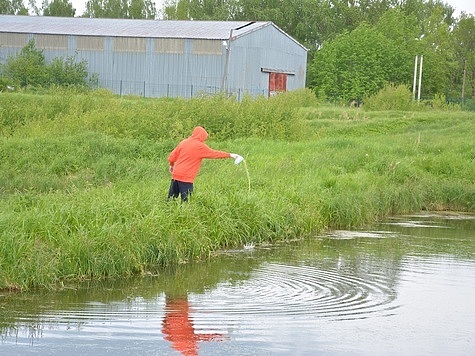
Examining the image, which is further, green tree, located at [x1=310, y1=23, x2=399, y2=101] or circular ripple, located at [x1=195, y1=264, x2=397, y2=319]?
green tree, located at [x1=310, y1=23, x2=399, y2=101]

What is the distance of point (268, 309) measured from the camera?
36.7 ft

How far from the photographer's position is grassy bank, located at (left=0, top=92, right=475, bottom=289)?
40.9 feet

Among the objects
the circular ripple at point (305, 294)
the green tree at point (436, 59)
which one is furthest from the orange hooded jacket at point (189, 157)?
the green tree at point (436, 59)

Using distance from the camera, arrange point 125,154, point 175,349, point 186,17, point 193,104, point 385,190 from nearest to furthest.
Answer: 1. point 175,349
2. point 385,190
3. point 125,154
4. point 193,104
5. point 186,17

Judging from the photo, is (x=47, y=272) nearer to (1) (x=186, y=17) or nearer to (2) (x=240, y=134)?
(2) (x=240, y=134)

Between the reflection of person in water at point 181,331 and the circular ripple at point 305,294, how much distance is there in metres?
0.33

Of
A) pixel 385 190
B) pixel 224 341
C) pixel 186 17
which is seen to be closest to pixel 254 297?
pixel 224 341

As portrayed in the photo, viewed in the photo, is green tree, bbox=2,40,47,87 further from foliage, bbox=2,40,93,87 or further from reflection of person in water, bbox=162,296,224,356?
reflection of person in water, bbox=162,296,224,356

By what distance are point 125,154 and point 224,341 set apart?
14.8m

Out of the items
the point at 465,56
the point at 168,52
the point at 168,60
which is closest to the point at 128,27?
the point at 168,52

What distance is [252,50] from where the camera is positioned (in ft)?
166

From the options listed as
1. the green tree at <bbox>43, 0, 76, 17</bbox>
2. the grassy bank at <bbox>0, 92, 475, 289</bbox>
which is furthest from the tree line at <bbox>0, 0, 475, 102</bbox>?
the grassy bank at <bbox>0, 92, 475, 289</bbox>

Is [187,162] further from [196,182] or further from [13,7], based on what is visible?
[13,7]

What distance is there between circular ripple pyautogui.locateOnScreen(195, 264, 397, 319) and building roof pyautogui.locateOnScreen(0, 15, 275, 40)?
1417 inches
